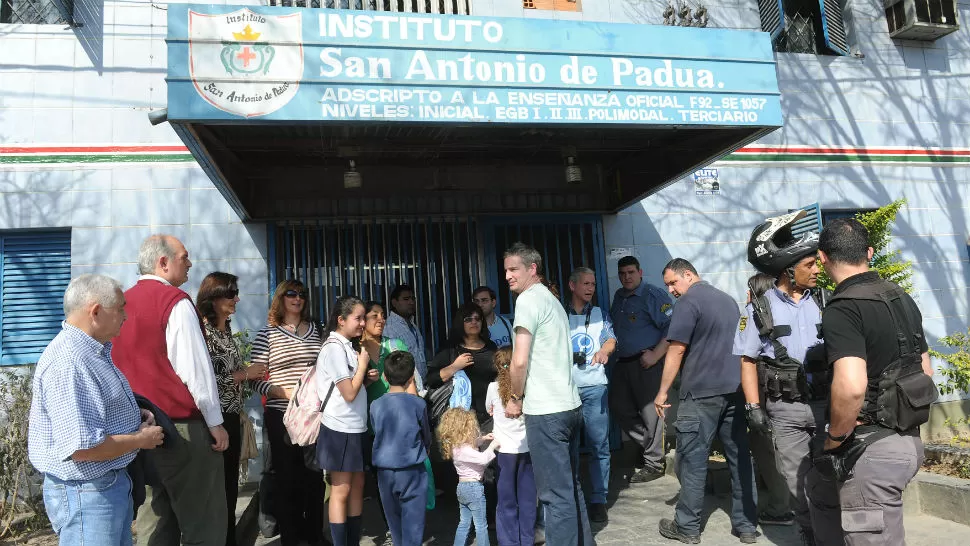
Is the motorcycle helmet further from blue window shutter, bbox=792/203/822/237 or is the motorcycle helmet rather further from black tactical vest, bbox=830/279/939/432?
blue window shutter, bbox=792/203/822/237

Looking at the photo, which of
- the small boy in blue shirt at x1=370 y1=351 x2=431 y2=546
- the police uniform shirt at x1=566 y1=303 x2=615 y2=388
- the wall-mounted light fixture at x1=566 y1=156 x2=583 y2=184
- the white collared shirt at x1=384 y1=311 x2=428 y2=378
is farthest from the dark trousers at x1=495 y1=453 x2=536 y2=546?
the wall-mounted light fixture at x1=566 y1=156 x2=583 y2=184

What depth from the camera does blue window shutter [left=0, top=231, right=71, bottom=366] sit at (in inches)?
251

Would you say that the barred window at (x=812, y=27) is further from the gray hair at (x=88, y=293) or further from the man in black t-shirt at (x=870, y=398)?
the gray hair at (x=88, y=293)

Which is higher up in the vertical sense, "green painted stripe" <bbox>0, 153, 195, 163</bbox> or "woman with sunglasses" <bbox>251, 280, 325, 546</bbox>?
"green painted stripe" <bbox>0, 153, 195, 163</bbox>

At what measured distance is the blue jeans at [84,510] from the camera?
267cm

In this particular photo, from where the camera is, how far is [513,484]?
14.2ft

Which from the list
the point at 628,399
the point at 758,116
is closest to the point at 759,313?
the point at 758,116

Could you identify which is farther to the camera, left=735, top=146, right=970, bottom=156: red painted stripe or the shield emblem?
left=735, top=146, right=970, bottom=156: red painted stripe

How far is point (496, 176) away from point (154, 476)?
183 inches

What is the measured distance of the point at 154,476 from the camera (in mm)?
3158

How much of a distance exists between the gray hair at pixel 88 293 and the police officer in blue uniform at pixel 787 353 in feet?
11.4

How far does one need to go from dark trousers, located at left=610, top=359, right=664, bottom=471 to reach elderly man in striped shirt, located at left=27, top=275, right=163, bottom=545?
177 inches

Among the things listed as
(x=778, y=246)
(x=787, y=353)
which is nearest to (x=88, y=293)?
(x=787, y=353)

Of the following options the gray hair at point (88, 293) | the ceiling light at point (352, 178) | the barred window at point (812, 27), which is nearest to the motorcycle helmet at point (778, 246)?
the ceiling light at point (352, 178)
